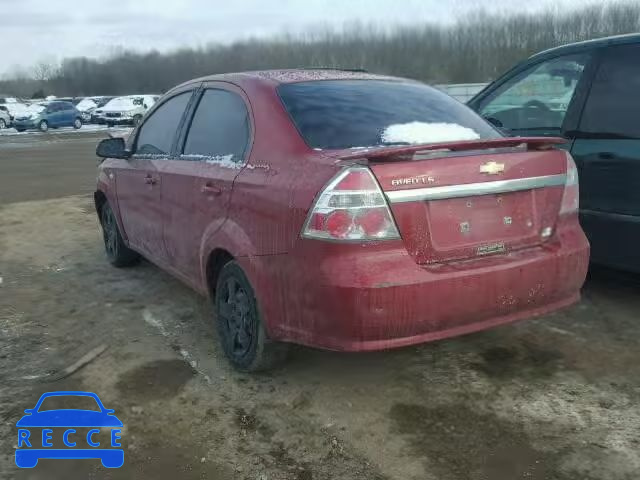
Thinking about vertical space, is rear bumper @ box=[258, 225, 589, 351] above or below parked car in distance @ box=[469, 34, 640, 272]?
below

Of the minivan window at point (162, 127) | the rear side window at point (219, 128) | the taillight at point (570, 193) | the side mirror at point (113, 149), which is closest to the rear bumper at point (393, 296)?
the taillight at point (570, 193)

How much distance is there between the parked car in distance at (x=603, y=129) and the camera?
3.99m

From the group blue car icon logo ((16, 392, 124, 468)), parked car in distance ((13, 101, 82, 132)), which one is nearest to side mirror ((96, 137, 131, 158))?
blue car icon logo ((16, 392, 124, 468))

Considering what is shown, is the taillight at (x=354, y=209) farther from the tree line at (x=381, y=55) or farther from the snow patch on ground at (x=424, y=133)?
the tree line at (x=381, y=55)

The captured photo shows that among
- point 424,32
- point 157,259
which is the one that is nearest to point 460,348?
point 157,259

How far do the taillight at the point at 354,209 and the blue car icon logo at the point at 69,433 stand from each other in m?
1.34

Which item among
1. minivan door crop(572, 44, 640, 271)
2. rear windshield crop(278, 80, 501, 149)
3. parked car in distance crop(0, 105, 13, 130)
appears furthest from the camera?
parked car in distance crop(0, 105, 13, 130)

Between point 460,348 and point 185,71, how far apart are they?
79.9m

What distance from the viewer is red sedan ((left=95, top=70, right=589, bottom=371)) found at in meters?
2.70

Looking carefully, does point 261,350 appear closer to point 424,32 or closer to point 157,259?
point 157,259

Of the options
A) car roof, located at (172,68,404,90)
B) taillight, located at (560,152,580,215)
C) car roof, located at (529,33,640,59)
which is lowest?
taillight, located at (560,152,580,215)

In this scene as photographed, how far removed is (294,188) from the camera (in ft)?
9.37

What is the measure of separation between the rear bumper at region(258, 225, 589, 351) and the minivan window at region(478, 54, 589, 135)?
6.29 feet

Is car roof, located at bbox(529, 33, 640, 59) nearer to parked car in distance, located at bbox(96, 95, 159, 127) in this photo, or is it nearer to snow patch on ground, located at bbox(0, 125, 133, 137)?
snow patch on ground, located at bbox(0, 125, 133, 137)
